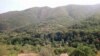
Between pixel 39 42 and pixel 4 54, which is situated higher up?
pixel 4 54

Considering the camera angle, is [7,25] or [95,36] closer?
[95,36]

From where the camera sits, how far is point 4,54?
3234 cm

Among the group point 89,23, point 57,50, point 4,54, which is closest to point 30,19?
point 89,23

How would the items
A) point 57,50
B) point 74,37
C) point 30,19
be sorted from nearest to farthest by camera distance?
point 57,50 → point 74,37 → point 30,19

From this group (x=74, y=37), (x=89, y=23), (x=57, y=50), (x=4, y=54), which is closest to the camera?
(x=4, y=54)

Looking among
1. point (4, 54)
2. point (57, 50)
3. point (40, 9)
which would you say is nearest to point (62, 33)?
point (57, 50)

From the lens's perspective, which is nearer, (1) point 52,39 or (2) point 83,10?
(1) point 52,39

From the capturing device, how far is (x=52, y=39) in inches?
2849

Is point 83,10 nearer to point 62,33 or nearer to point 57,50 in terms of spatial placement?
point 62,33

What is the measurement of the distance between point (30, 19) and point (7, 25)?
→ 718 inches

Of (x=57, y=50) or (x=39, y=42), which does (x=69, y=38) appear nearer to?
(x=39, y=42)

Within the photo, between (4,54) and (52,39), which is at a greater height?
(4,54)

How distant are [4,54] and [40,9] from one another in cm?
13291

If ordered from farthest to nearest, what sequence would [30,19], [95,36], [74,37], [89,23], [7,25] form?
1. [30,19]
2. [7,25]
3. [89,23]
4. [74,37]
5. [95,36]
